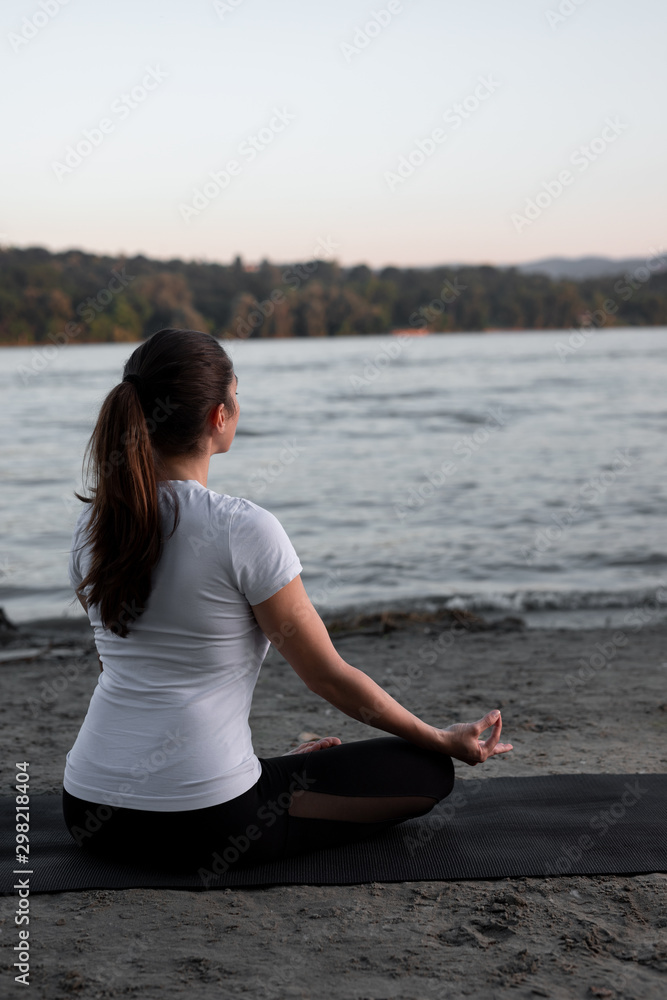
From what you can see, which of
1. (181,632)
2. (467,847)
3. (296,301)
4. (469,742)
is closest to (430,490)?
(467,847)

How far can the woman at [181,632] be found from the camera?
2.13 metres

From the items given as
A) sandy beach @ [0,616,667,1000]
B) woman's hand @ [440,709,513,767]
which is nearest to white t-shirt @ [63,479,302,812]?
sandy beach @ [0,616,667,1000]

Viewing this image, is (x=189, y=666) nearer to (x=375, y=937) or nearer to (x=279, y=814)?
(x=279, y=814)

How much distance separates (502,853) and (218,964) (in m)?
0.96

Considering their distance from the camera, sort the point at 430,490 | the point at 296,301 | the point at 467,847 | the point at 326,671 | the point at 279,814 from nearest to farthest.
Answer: the point at 326,671, the point at 279,814, the point at 467,847, the point at 430,490, the point at 296,301

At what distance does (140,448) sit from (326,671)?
739 millimetres

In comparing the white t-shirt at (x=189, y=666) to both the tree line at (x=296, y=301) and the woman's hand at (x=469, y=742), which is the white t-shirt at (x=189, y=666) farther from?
the tree line at (x=296, y=301)

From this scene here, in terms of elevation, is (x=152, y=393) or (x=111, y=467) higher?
Answer: (x=152, y=393)

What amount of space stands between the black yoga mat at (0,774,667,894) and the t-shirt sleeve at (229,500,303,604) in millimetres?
877

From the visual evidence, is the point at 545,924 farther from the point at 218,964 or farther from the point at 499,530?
the point at 499,530

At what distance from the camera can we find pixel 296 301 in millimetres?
57625

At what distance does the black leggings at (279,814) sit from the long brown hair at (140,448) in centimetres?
55

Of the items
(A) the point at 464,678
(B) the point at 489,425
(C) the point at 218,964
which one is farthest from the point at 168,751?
(B) the point at 489,425

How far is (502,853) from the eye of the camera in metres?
2.56
